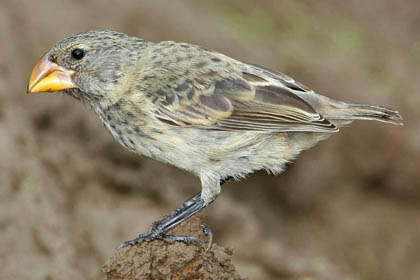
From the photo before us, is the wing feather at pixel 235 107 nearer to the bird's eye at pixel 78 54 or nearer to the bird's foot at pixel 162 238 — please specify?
the bird's eye at pixel 78 54

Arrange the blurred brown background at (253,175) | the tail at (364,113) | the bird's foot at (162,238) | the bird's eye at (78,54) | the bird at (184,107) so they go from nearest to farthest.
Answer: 1. the bird's foot at (162,238)
2. the bird at (184,107)
3. the bird's eye at (78,54)
4. the tail at (364,113)
5. the blurred brown background at (253,175)

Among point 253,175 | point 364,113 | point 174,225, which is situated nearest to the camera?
point 174,225

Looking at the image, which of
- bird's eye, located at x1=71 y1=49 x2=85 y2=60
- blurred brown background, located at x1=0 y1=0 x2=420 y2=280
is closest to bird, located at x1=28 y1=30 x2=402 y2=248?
bird's eye, located at x1=71 y1=49 x2=85 y2=60

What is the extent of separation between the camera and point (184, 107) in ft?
18.5

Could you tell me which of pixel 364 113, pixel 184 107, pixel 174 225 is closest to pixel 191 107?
pixel 184 107

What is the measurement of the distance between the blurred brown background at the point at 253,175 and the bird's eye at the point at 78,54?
1.96 meters

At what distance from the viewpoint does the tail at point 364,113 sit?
5.86 metres

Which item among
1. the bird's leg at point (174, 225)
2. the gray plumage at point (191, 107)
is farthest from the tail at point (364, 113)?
the bird's leg at point (174, 225)

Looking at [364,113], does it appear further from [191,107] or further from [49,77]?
[49,77]

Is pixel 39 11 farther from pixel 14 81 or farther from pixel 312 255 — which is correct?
pixel 312 255

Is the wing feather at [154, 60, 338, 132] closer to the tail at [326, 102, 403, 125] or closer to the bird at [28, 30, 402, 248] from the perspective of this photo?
the bird at [28, 30, 402, 248]

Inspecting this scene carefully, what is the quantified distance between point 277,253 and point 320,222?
2.11 metres

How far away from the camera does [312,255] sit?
35.0 feet

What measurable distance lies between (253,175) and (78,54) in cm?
513
